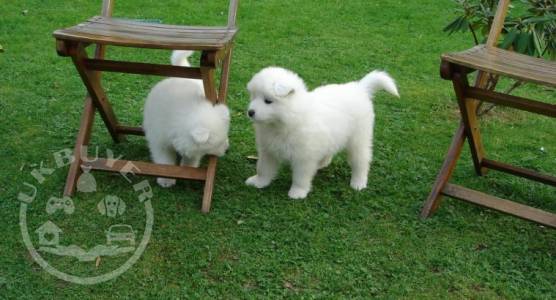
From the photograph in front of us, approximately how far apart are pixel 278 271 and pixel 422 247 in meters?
0.79

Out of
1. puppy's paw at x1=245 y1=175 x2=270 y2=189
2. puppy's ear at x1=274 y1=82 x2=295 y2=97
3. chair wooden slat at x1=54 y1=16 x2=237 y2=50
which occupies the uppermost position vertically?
chair wooden slat at x1=54 y1=16 x2=237 y2=50

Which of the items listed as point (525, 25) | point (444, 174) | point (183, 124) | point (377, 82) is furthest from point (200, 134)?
point (525, 25)

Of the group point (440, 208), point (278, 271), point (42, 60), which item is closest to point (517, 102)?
point (440, 208)

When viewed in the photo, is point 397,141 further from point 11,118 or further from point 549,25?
point 11,118

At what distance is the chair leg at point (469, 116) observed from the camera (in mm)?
3074

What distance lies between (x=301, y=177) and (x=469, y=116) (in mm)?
993

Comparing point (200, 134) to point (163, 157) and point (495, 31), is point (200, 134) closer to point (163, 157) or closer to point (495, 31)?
point (163, 157)

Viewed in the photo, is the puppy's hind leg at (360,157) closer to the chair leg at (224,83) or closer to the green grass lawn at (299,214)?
the green grass lawn at (299,214)

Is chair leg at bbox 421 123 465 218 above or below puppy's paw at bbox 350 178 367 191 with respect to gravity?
above

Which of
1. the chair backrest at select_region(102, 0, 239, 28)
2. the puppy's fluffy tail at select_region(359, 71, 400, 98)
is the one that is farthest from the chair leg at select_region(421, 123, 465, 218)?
the chair backrest at select_region(102, 0, 239, 28)

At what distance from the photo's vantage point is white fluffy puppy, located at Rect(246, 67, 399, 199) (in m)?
3.17

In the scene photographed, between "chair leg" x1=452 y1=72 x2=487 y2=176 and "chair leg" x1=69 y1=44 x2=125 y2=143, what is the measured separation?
1980 millimetres

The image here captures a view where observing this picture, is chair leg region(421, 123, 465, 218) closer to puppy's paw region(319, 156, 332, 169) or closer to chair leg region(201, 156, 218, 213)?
puppy's paw region(319, 156, 332, 169)

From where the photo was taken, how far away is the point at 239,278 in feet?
9.17
